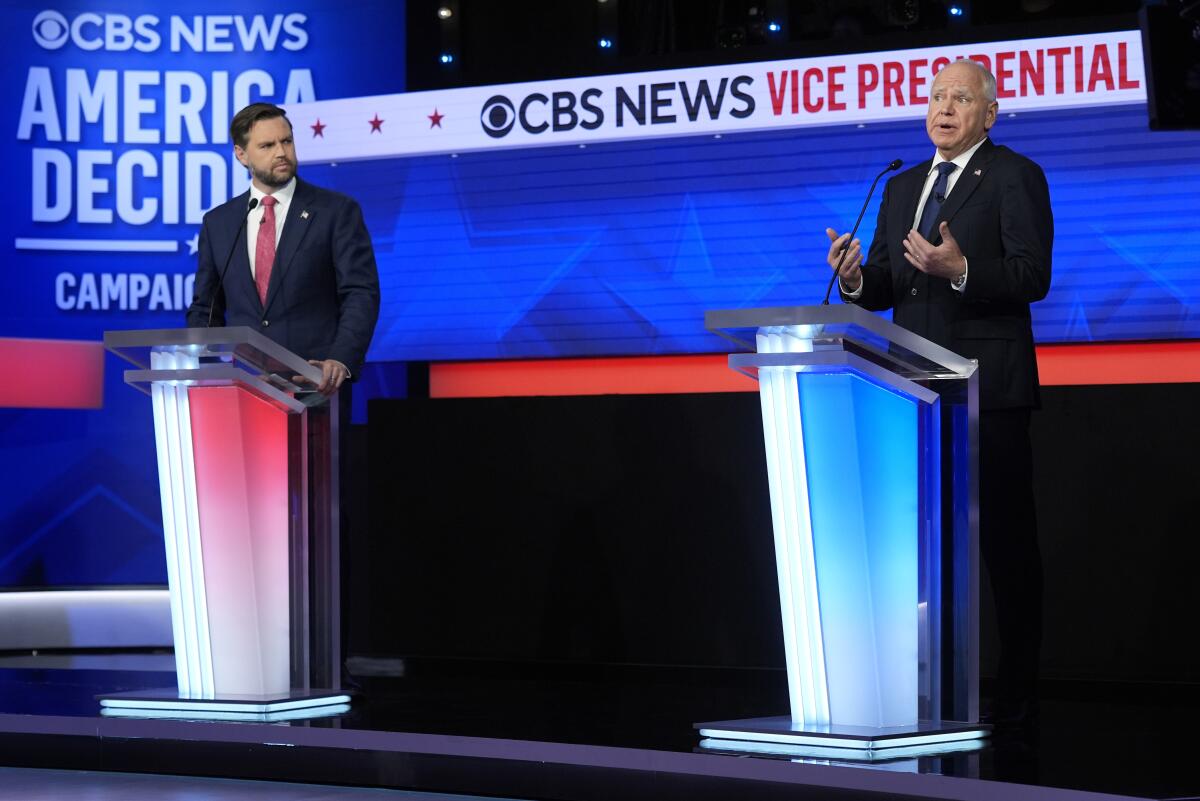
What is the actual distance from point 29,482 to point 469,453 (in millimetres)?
1745

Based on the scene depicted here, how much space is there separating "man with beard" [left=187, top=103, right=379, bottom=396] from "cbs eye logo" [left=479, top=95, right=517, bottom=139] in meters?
1.77

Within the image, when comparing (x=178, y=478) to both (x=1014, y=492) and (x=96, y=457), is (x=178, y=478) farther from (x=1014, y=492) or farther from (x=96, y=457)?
(x=96, y=457)

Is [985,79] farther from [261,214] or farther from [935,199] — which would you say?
[261,214]

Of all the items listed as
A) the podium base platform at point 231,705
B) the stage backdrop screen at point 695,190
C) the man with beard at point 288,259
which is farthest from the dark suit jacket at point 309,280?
the stage backdrop screen at point 695,190

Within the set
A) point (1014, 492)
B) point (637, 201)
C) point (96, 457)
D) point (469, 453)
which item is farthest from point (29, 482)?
point (1014, 492)

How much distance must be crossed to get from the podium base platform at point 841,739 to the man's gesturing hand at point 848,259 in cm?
83

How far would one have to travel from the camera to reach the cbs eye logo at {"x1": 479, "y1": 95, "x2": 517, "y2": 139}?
550 cm

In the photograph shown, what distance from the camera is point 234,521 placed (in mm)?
3354

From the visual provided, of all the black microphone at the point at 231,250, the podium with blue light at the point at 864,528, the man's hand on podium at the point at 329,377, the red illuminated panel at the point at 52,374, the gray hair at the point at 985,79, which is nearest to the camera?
the podium with blue light at the point at 864,528

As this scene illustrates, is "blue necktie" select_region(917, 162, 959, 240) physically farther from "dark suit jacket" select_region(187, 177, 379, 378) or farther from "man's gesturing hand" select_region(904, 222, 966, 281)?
"dark suit jacket" select_region(187, 177, 379, 378)

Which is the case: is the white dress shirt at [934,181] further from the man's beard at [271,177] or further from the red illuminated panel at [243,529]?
the man's beard at [271,177]

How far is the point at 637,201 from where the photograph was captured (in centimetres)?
537

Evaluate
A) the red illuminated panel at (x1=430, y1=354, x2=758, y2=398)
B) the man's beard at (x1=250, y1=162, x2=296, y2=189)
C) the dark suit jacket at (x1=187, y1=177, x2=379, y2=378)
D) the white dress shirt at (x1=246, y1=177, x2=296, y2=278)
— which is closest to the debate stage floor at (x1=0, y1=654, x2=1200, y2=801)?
the dark suit jacket at (x1=187, y1=177, x2=379, y2=378)

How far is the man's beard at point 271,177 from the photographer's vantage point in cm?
374
